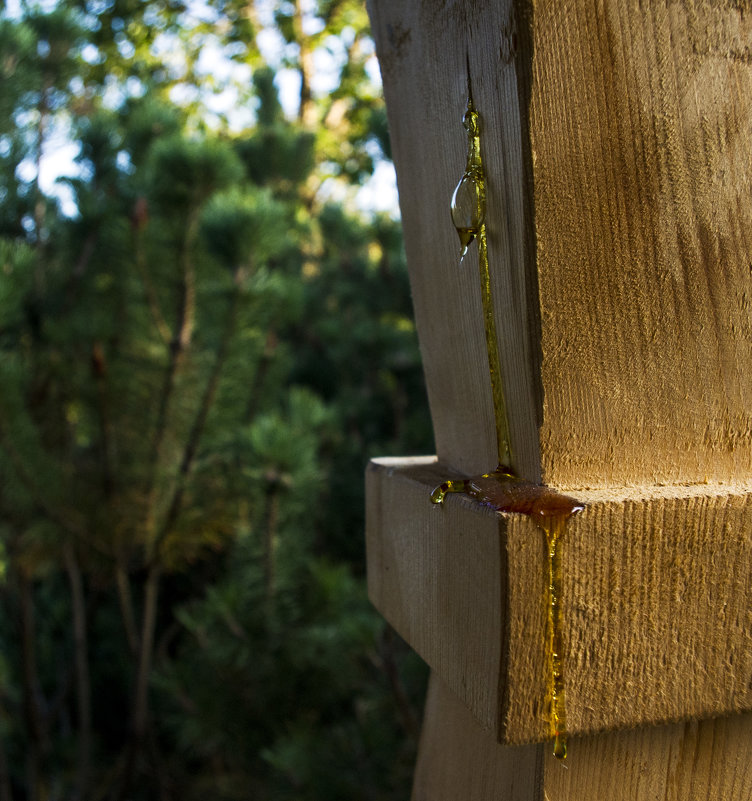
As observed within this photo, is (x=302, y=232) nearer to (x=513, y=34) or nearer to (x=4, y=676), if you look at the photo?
(x=4, y=676)

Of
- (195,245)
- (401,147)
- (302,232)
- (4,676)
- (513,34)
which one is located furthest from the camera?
(302,232)

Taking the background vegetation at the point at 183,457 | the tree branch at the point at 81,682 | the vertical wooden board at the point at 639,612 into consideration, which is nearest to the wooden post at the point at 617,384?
the vertical wooden board at the point at 639,612

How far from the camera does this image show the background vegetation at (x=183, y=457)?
1.27 m

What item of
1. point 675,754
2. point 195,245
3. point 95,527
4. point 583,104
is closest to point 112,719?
Result: point 95,527

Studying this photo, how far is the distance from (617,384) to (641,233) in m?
0.07

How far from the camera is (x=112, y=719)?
82.8 inches

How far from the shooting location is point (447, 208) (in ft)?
1.27

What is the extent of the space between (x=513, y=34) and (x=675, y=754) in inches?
13.5

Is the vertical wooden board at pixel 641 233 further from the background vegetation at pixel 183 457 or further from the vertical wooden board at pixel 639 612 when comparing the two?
the background vegetation at pixel 183 457

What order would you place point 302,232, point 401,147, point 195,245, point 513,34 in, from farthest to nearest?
point 302,232 < point 195,245 < point 401,147 < point 513,34

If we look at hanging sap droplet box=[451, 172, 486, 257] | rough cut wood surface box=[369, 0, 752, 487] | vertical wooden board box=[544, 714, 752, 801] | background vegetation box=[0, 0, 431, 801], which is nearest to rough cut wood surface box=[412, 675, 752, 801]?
vertical wooden board box=[544, 714, 752, 801]

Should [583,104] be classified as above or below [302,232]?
below

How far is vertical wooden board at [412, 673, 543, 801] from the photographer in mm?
348

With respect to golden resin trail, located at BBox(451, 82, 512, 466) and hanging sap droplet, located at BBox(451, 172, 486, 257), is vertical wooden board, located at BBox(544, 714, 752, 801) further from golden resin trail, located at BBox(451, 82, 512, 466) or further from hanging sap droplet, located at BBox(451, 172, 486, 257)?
hanging sap droplet, located at BBox(451, 172, 486, 257)
